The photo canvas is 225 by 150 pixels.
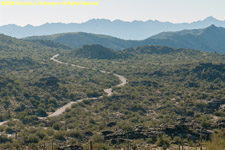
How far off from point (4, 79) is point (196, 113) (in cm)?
5425

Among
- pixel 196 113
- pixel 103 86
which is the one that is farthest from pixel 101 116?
pixel 103 86

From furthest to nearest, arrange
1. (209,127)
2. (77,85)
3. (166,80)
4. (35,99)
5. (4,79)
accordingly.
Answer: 1. (166,80)
2. (77,85)
3. (4,79)
4. (35,99)
5. (209,127)

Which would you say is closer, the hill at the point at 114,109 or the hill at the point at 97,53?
the hill at the point at 114,109

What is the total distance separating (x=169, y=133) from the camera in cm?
3288

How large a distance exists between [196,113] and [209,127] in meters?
12.3

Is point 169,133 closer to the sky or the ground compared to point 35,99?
closer to the sky

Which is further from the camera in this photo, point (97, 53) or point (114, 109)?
point (97, 53)

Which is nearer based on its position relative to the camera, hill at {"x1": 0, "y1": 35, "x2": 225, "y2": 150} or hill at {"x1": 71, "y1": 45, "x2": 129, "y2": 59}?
hill at {"x1": 0, "y1": 35, "x2": 225, "y2": 150}

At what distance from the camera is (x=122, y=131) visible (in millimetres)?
33781

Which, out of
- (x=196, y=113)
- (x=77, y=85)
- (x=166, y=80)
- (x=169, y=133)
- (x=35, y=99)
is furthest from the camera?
(x=166, y=80)

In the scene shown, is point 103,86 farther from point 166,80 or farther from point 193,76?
point 193,76

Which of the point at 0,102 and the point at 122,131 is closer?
the point at 122,131

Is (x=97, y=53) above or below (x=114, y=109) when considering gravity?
below

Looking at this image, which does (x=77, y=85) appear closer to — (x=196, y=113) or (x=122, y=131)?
(x=196, y=113)
